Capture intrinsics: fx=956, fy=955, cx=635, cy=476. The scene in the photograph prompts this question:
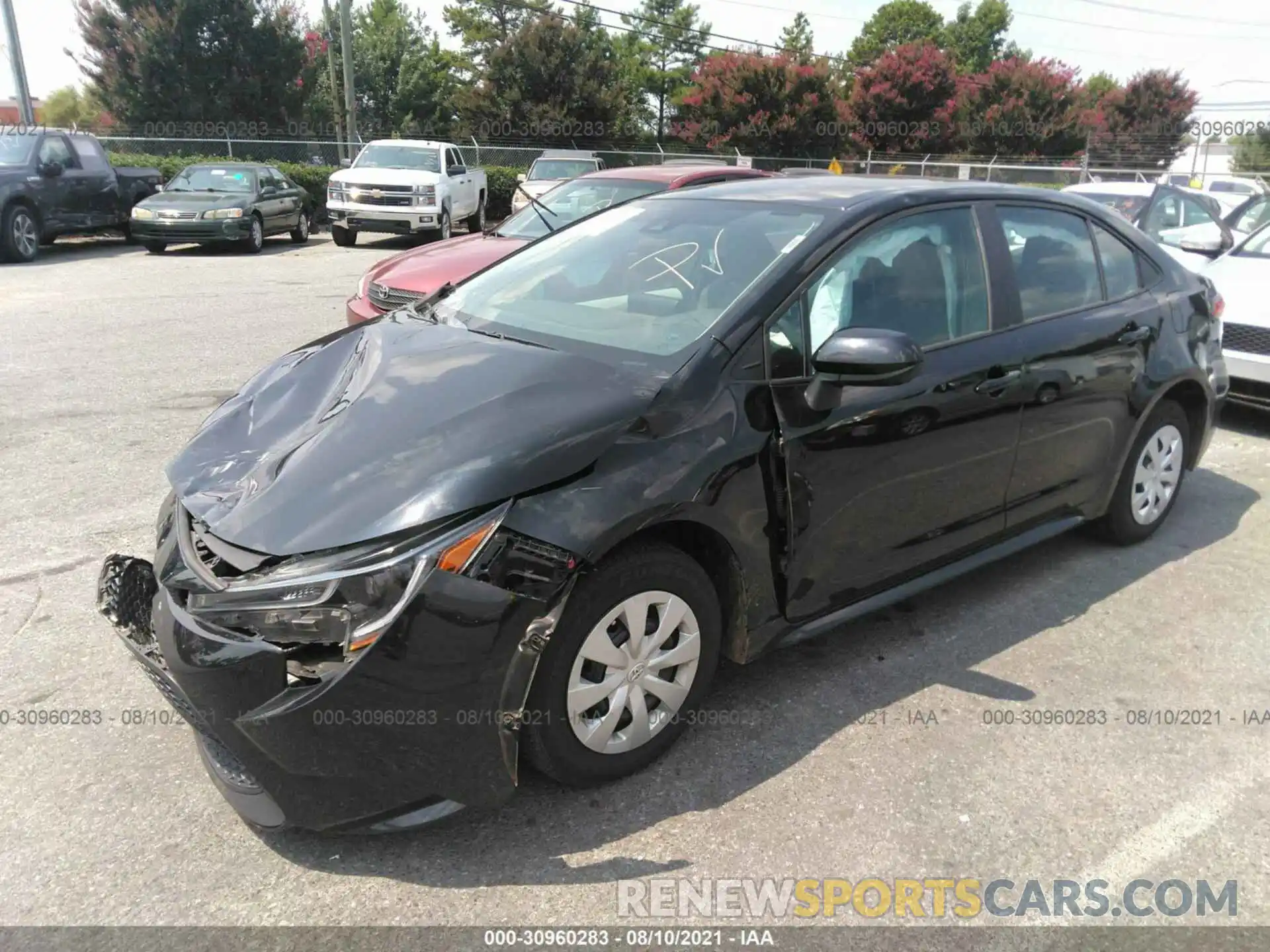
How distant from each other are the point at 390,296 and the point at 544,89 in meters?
32.9

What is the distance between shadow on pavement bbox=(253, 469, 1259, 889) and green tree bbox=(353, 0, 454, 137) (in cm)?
4318

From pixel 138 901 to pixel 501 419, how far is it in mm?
1527

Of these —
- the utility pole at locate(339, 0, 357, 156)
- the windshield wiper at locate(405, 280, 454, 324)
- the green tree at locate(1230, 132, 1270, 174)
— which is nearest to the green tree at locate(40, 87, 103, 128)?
the utility pole at locate(339, 0, 357, 156)

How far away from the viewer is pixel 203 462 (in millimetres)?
2873

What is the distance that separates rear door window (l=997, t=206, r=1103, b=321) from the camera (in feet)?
12.7

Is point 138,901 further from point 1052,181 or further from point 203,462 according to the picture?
point 1052,181

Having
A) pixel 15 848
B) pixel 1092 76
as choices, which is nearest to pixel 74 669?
pixel 15 848

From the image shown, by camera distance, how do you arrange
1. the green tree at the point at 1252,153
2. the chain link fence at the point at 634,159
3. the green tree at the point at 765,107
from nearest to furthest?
the chain link fence at the point at 634,159, the green tree at the point at 765,107, the green tree at the point at 1252,153

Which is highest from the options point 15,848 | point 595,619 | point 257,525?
point 257,525

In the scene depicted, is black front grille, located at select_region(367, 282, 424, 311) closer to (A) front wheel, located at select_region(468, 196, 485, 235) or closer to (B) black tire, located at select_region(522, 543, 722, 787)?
(B) black tire, located at select_region(522, 543, 722, 787)

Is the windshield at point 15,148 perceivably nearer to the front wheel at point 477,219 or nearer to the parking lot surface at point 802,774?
the front wheel at point 477,219

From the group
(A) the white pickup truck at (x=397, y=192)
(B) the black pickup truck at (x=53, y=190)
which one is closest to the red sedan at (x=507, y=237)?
(A) the white pickup truck at (x=397, y=192)

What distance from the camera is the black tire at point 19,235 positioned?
13.6m

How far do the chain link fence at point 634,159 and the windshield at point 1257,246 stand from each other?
721 cm
